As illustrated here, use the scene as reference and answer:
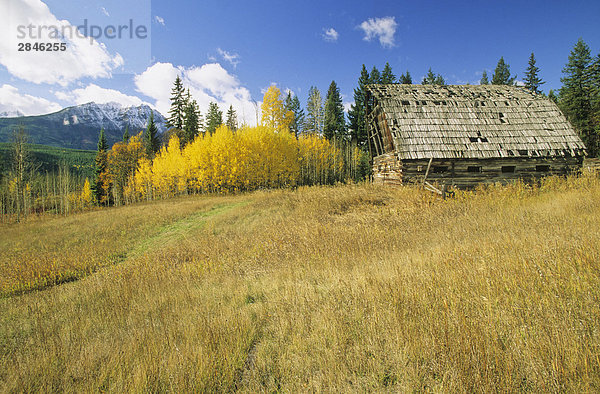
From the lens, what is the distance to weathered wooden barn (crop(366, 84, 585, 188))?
515 inches

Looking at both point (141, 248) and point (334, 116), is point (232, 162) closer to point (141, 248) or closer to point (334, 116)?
point (141, 248)

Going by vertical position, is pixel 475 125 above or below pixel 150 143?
below

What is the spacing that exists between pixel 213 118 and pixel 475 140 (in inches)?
1542

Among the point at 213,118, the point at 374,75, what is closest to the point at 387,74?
the point at 374,75

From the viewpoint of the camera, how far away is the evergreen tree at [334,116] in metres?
43.7

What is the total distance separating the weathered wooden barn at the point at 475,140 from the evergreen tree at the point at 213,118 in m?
33.5

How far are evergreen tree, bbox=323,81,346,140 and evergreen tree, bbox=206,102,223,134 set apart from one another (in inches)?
765

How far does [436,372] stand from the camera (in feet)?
6.22

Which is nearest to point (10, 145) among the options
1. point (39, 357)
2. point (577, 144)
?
point (39, 357)

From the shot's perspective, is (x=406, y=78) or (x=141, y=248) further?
(x=406, y=78)

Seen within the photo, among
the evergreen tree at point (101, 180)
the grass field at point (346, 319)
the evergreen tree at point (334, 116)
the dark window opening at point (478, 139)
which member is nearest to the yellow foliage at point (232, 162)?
the evergreen tree at point (334, 116)

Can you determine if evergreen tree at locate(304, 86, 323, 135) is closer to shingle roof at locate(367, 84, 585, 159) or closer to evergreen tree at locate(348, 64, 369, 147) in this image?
evergreen tree at locate(348, 64, 369, 147)

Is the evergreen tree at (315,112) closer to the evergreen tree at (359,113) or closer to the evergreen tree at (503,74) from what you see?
the evergreen tree at (359,113)

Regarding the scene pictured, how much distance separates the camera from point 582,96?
2961 centimetres
